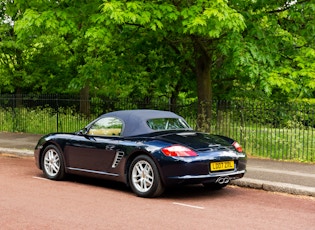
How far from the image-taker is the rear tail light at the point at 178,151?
8.07 metres

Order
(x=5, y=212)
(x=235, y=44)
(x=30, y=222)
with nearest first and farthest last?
(x=30, y=222)
(x=5, y=212)
(x=235, y=44)

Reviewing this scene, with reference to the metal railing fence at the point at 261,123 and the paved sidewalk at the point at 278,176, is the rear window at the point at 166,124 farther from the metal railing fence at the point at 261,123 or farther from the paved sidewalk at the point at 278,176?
the metal railing fence at the point at 261,123

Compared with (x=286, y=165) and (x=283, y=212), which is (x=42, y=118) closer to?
(x=286, y=165)

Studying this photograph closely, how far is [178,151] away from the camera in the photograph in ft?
26.6

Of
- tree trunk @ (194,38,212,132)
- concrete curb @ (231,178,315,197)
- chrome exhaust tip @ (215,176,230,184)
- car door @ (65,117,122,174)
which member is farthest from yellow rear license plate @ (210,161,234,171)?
tree trunk @ (194,38,212,132)

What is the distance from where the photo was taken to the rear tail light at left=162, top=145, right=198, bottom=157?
8070 millimetres

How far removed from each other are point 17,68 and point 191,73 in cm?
1378

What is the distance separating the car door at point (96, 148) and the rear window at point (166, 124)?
585 mm

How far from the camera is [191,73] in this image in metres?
19.9

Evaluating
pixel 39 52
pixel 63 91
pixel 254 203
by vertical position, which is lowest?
pixel 254 203

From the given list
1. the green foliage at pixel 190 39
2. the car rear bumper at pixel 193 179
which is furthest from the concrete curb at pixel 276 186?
the green foliage at pixel 190 39

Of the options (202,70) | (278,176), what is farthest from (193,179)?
(202,70)

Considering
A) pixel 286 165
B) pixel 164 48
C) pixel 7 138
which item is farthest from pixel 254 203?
pixel 7 138

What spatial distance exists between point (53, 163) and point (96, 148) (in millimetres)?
1402
